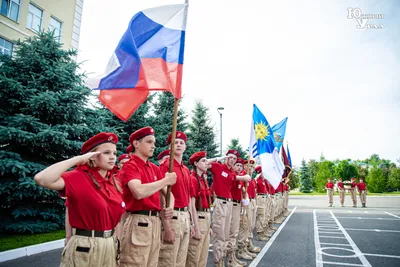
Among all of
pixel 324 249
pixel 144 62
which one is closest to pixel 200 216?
pixel 144 62

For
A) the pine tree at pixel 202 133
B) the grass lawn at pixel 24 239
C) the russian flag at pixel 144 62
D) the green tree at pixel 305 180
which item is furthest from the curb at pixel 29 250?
the green tree at pixel 305 180

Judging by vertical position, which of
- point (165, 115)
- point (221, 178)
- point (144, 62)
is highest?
point (165, 115)

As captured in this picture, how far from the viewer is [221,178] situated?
5406 mm

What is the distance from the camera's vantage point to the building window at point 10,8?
1433 centimetres

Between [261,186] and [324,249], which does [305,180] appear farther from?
[324,249]

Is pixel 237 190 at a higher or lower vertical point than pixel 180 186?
lower

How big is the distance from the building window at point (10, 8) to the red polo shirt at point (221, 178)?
53.0 ft

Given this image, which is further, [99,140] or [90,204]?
[99,140]

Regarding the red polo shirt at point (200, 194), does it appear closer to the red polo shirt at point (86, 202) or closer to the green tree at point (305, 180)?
the red polo shirt at point (86, 202)

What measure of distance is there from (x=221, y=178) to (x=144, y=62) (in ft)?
10.1

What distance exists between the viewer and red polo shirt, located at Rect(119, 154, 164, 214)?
2.89 m

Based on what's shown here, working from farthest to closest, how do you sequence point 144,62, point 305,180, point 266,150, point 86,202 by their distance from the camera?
point 305,180 → point 266,150 → point 144,62 → point 86,202

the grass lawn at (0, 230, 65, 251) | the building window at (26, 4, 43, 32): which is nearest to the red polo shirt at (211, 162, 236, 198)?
the grass lawn at (0, 230, 65, 251)

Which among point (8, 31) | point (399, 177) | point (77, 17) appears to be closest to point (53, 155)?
point (8, 31)
